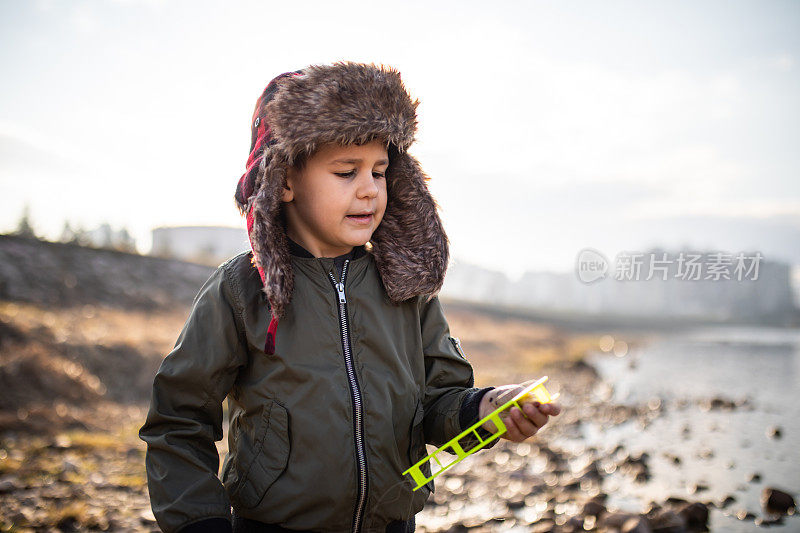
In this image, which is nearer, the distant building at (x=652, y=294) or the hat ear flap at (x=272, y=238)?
the hat ear flap at (x=272, y=238)

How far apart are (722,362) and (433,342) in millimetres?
19773

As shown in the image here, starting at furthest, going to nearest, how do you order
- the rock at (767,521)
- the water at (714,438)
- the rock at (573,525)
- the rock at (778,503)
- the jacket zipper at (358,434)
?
the water at (714,438) < the rock at (778,503) < the rock at (767,521) < the rock at (573,525) < the jacket zipper at (358,434)

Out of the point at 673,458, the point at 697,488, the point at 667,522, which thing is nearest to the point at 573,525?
the point at 667,522

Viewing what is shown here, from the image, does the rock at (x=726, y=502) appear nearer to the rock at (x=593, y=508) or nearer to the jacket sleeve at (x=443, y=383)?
the rock at (x=593, y=508)

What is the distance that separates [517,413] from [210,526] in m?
1.18

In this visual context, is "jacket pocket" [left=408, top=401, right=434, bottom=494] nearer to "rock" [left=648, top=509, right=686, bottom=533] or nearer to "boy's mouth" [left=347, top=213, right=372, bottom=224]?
"boy's mouth" [left=347, top=213, right=372, bottom=224]

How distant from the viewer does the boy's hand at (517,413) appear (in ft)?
6.16

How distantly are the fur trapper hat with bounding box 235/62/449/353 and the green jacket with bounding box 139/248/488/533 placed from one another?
0.12m

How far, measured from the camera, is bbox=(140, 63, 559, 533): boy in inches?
79.0

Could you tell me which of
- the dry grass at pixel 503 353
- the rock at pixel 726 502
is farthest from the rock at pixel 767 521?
the dry grass at pixel 503 353

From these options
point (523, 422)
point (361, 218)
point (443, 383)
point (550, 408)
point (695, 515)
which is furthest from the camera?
point (695, 515)

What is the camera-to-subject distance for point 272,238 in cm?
223

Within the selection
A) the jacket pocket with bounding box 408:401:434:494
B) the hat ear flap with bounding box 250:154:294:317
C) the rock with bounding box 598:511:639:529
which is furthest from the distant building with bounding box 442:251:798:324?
the hat ear flap with bounding box 250:154:294:317

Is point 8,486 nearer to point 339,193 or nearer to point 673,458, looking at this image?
point 339,193
